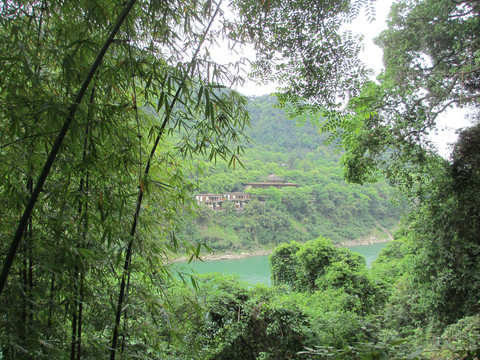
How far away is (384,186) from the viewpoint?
18219mm

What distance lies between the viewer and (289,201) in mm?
15648

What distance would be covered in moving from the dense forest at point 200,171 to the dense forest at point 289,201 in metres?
6.87

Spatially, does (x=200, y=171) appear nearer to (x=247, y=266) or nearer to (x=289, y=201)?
(x=247, y=266)

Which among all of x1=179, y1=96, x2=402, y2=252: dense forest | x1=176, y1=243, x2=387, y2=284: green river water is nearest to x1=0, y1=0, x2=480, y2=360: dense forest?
x1=176, y1=243, x2=387, y2=284: green river water

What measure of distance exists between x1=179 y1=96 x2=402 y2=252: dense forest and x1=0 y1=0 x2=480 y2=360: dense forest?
6873 millimetres

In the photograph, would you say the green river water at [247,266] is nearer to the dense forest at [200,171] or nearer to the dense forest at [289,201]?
the dense forest at [289,201]

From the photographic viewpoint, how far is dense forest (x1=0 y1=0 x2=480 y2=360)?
2.71ft

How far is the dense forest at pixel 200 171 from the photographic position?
83 cm

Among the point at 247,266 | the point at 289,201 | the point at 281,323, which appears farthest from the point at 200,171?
the point at 289,201

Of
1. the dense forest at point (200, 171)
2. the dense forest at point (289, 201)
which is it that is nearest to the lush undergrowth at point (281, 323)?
the dense forest at point (200, 171)

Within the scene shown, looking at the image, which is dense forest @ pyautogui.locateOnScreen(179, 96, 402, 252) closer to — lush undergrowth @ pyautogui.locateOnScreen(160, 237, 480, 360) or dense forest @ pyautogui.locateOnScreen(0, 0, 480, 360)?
dense forest @ pyautogui.locateOnScreen(0, 0, 480, 360)

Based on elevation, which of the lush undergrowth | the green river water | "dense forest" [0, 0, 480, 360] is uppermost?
"dense forest" [0, 0, 480, 360]

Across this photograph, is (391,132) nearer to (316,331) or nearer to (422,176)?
(422,176)

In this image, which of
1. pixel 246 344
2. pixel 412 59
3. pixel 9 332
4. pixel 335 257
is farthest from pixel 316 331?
pixel 412 59
